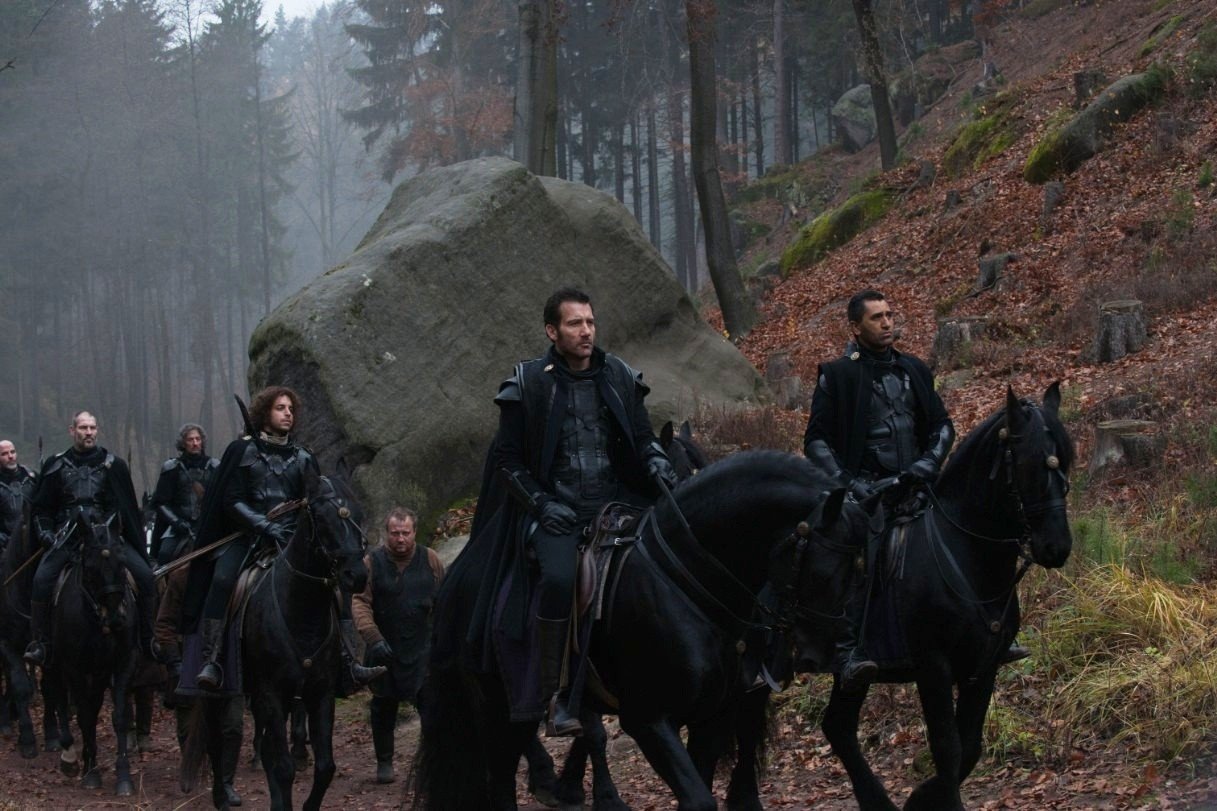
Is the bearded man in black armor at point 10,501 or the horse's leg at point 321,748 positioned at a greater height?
the bearded man in black armor at point 10,501

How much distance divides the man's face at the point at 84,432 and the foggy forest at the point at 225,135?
90.4ft

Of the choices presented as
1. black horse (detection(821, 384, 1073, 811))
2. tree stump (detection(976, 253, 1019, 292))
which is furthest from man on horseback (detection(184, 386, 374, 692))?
tree stump (detection(976, 253, 1019, 292))

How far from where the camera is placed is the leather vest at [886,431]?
315 inches

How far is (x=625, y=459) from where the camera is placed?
23.2ft

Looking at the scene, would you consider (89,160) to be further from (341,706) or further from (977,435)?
(977,435)

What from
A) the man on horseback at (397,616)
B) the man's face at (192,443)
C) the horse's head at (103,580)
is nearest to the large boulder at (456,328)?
the man's face at (192,443)

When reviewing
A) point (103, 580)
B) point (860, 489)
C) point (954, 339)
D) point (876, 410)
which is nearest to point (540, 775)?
point (860, 489)

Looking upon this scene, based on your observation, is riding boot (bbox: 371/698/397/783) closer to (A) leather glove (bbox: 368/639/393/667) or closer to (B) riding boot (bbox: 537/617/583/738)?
(A) leather glove (bbox: 368/639/393/667)

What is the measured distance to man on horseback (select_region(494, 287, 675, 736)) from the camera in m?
6.86

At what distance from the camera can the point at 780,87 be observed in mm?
41094

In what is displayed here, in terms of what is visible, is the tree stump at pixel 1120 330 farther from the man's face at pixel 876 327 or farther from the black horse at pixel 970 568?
the black horse at pixel 970 568

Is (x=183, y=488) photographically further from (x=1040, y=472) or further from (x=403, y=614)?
(x=1040, y=472)

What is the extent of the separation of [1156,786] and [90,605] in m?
8.77

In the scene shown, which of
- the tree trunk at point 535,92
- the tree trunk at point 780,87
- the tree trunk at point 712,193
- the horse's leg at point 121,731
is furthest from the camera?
the tree trunk at point 780,87
